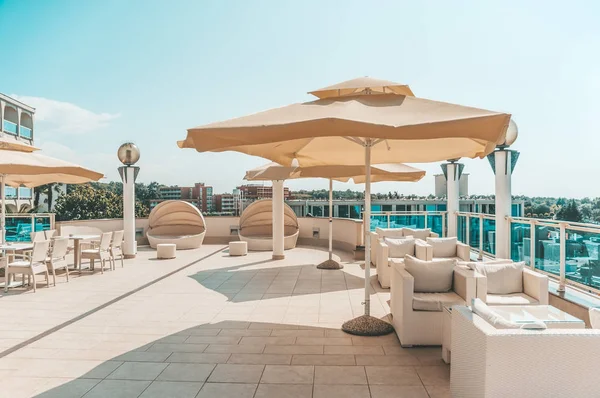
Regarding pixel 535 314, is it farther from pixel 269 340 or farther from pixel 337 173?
pixel 337 173

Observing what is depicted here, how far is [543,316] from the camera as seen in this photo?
10.1 ft

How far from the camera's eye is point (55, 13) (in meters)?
8.58

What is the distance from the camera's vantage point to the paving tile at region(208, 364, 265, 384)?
10.6 feet

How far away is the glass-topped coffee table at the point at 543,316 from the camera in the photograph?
2.74m

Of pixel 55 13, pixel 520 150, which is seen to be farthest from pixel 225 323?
pixel 55 13

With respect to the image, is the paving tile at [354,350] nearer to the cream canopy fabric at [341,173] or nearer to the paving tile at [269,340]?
the paving tile at [269,340]

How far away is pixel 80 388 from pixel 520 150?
6981mm

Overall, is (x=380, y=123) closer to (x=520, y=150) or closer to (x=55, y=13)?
(x=520, y=150)

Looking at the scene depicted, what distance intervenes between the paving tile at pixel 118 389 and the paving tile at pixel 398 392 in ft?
5.77

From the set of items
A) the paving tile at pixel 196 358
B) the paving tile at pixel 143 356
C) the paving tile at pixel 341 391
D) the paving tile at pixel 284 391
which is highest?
the paving tile at pixel 341 391

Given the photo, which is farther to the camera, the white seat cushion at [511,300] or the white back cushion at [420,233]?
the white back cushion at [420,233]

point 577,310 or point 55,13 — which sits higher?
point 55,13

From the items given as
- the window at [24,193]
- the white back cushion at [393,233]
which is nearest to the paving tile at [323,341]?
the white back cushion at [393,233]

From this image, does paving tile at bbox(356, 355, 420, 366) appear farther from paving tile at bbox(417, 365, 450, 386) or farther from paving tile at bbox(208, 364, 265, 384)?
paving tile at bbox(208, 364, 265, 384)
